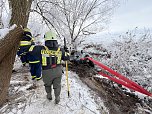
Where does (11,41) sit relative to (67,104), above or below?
above

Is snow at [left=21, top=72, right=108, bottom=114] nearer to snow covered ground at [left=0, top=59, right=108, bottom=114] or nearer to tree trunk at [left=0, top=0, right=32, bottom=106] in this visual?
snow covered ground at [left=0, top=59, right=108, bottom=114]

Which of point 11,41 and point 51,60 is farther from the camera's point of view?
point 51,60

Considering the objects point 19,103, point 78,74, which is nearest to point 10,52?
point 19,103

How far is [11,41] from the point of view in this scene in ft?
14.1

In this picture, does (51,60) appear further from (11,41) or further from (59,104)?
(59,104)

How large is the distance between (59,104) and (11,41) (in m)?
1.83

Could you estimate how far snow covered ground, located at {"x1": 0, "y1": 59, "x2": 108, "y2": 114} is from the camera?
447cm

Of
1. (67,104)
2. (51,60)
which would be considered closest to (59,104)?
(67,104)

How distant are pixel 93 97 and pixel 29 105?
1.66 meters

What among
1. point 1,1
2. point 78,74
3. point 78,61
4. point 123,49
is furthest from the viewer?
point 123,49

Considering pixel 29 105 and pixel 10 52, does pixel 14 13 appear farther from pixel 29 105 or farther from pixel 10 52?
pixel 29 105

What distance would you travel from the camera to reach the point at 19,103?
15.6 ft

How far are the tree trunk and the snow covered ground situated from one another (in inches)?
19.1

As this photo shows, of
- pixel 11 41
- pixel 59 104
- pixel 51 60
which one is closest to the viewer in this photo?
pixel 11 41
